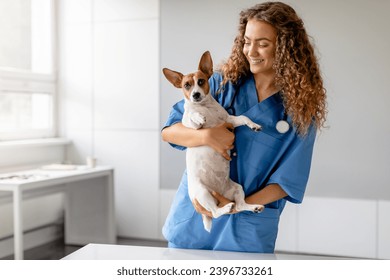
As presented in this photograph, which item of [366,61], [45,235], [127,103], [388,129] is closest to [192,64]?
[127,103]

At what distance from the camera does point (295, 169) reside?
128 cm

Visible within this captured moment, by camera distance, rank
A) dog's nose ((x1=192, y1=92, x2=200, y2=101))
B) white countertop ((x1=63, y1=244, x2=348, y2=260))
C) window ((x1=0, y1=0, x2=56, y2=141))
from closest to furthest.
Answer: white countertop ((x1=63, y1=244, x2=348, y2=260)) → dog's nose ((x1=192, y1=92, x2=200, y2=101)) → window ((x1=0, y1=0, x2=56, y2=141))

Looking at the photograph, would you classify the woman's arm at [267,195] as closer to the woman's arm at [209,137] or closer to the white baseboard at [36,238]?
the woman's arm at [209,137]

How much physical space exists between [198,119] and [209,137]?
5 cm

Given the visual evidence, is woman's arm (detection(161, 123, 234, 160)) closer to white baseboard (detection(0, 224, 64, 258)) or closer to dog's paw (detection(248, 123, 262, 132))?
dog's paw (detection(248, 123, 262, 132))

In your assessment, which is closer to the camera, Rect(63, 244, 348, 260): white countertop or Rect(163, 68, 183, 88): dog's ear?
Rect(63, 244, 348, 260): white countertop

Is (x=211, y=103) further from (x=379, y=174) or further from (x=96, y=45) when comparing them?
(x=96, y=45)

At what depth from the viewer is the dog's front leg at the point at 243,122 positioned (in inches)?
49.9

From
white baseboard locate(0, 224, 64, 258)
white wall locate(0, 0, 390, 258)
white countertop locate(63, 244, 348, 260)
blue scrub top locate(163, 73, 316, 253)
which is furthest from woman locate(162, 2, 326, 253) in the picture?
white baseboard locate(0, 224, 64, 258)

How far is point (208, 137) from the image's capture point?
122cm

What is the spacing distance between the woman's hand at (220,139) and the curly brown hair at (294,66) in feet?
0.56

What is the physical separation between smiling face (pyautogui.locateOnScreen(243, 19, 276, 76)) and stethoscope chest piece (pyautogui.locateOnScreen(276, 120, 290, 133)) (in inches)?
5.7

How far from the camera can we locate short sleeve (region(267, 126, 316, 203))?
1271mm

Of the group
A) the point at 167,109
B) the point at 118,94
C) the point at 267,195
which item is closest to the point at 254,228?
the point at 267,195
